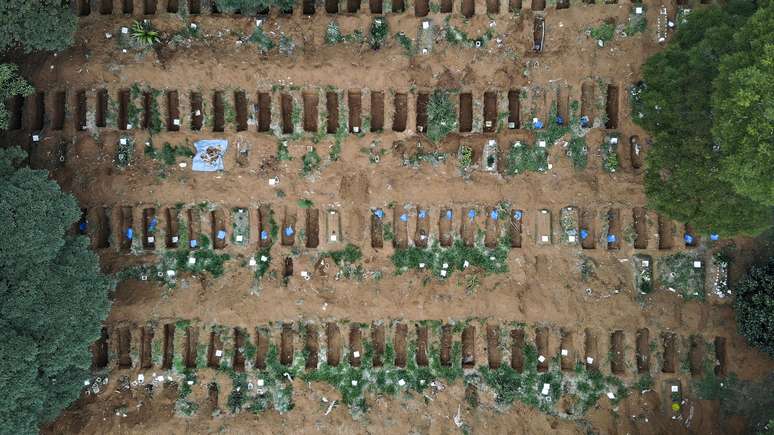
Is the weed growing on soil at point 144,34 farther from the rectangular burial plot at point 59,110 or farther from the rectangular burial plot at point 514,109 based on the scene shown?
the rectangular burial plot at point 514,109

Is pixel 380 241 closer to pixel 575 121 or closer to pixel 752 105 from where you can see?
pixel 575 121

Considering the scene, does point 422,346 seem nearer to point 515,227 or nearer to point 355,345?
point 355,345

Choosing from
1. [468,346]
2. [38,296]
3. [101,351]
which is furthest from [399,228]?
[101,351]

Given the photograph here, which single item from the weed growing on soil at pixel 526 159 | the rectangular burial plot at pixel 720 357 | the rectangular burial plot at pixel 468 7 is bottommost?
the rectangular burial plot at pixel 720 357

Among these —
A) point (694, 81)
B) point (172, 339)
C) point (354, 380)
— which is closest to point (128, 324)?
point (172, 339)

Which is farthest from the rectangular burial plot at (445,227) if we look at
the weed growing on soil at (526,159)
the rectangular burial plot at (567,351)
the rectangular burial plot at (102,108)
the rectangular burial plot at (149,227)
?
the rectangular burial plot at (102,108)

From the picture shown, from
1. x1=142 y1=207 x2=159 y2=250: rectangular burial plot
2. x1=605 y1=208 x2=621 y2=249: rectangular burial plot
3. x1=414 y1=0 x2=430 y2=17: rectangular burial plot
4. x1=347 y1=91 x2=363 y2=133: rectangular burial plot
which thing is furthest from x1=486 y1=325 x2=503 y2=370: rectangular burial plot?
x1=142 y1=207 x2=159 y2=250: rectangular burial plot

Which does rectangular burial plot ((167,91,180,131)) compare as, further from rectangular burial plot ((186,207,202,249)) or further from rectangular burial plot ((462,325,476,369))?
rectangular burial plot ((462,325,476,369))
